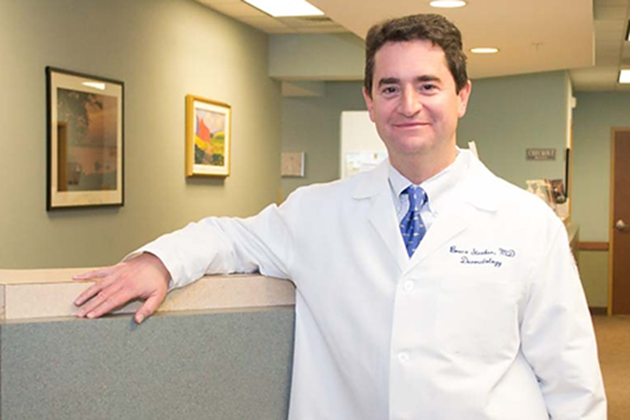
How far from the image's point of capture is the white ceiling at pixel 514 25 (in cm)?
510

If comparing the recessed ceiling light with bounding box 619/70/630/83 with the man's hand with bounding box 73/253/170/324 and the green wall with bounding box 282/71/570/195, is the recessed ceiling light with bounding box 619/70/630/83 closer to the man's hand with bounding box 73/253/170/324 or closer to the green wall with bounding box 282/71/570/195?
the green wall with bounding box 282/71/570/195

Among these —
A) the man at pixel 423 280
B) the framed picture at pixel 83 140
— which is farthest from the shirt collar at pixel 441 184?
the framed picture at pixel 83 140

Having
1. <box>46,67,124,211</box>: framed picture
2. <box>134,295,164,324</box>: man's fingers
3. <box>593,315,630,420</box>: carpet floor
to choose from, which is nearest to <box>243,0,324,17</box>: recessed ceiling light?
<box>46,67,124,211</box>: framed picture

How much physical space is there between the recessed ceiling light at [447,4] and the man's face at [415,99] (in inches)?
133

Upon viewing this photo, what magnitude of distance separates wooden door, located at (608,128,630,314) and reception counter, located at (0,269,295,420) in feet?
34.2

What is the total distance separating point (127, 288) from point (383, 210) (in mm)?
466

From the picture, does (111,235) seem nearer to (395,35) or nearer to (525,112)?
(395,35)

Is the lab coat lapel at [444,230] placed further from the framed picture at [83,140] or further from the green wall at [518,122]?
the green wall at [518,122]

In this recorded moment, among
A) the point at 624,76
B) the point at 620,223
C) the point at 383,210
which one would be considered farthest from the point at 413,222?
the point at 620,223

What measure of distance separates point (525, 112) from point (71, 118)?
540 cm

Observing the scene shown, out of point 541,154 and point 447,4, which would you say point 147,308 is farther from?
point 541,154

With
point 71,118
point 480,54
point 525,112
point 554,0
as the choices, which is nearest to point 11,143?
point 71,118

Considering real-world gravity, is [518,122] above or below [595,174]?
above

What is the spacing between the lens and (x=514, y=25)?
568 cm
